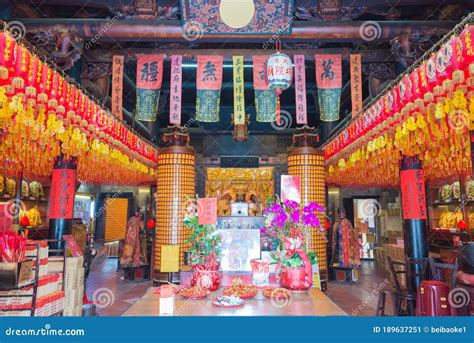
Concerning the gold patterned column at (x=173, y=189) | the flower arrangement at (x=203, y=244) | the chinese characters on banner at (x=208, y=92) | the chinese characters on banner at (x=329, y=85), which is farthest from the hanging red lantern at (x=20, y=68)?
the gold patterned column at (x=173, y=189)

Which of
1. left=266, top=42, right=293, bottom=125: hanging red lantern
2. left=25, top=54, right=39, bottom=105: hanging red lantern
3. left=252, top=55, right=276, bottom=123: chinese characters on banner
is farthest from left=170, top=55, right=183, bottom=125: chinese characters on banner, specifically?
left=25, top=54, right=39, bottom=105: hanging red lantern

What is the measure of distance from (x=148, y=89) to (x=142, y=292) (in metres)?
4.40

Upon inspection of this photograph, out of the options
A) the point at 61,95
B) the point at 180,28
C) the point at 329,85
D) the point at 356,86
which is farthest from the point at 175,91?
the point at 356,86

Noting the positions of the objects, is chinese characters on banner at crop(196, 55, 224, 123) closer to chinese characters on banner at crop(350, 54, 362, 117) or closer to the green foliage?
chinese characters on banner at crop(350, 54, 362, 117)

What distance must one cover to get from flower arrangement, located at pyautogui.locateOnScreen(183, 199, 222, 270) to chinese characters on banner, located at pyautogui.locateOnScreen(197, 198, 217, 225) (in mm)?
34

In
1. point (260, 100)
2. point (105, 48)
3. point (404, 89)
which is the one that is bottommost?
point (404, 89)

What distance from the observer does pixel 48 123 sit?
13.5ft

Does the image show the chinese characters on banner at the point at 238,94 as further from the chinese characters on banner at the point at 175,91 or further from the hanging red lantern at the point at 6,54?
the hanging red lantern at the point at 6,54

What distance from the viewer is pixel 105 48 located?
7566 millimetres

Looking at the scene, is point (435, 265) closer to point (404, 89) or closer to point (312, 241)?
point (404, 89)

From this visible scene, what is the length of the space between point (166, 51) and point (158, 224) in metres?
4.01

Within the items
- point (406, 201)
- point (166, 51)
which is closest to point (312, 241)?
point (406, 201)

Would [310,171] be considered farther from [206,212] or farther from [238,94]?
[206,212]

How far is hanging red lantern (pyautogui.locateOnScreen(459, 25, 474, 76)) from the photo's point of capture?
266 centimetres
